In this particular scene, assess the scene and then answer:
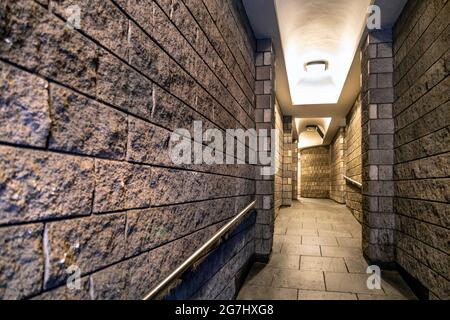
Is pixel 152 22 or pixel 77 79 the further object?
pixel 152 22

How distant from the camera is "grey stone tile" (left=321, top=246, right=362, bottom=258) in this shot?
140 inches

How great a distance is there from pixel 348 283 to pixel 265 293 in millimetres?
830

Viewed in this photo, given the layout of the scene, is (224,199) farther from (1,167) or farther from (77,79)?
(1,167)

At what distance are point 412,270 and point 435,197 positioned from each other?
838mm

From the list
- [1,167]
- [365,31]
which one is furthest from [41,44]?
[365,31]

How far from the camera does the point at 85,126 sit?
850 mm

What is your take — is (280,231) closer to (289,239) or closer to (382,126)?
(289,239)

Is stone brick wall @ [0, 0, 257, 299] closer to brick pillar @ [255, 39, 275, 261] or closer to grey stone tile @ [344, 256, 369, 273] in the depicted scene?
brick pillar @ [255, 39, 275, 261]

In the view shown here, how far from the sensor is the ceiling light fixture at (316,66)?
4.87 metres

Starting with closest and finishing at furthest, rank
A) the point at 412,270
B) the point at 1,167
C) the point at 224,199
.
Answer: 1. the point at 1,167
2. the point at 224,199
3. the point at 412,270

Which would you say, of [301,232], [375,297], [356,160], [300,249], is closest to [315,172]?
[356,160]

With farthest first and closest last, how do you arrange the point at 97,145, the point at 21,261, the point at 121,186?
the point at 121,186 → the point at 97,145 → the point at 21,261

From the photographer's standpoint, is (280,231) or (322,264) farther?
(280,231)
